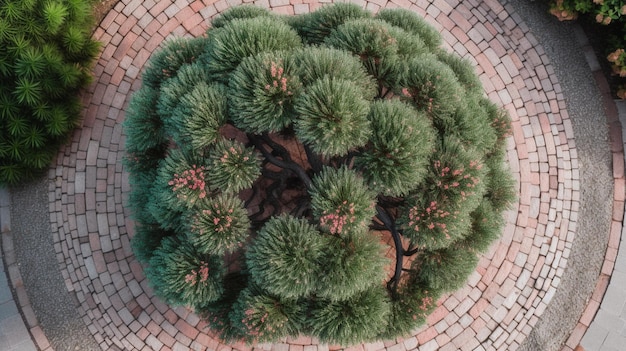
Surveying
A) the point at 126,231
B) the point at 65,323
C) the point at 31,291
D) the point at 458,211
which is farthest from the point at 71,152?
the point at 458,211

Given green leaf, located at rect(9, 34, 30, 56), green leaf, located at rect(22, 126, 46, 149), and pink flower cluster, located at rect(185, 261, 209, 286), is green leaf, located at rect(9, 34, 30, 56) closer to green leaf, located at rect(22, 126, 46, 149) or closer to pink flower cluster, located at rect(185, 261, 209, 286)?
green leaf, located at rect(22, 126, 46, 149)

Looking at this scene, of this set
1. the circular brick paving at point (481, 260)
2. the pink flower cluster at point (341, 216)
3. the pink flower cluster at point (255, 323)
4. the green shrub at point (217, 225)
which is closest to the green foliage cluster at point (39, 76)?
the circular brick paving at point (481, 260)

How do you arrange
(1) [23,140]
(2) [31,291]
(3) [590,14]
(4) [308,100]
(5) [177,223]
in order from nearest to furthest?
(4) [308,100] < (5) [177,223] < (1) [23,140] < (2) [31,291] < (3) [590,14]

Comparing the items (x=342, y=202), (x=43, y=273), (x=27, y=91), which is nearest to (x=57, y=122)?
(x=27, y=91)

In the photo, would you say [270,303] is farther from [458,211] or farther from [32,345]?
[32,345]

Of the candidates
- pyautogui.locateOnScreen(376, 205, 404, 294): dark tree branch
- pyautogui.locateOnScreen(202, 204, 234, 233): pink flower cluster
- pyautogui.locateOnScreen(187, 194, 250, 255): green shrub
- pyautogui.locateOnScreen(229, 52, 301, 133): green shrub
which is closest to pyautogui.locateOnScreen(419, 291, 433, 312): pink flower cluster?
pyautogui.locateOnScreen(376, 205, 404, 294): dark tree branch

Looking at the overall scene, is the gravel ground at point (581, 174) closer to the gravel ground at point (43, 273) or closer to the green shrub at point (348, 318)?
the green shrub at point (348, 318)

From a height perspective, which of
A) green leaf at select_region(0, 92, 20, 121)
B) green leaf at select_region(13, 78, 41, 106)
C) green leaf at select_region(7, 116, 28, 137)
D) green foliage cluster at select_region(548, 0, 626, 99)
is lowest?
green leaf at select_region(7, 116, 28, 137)
